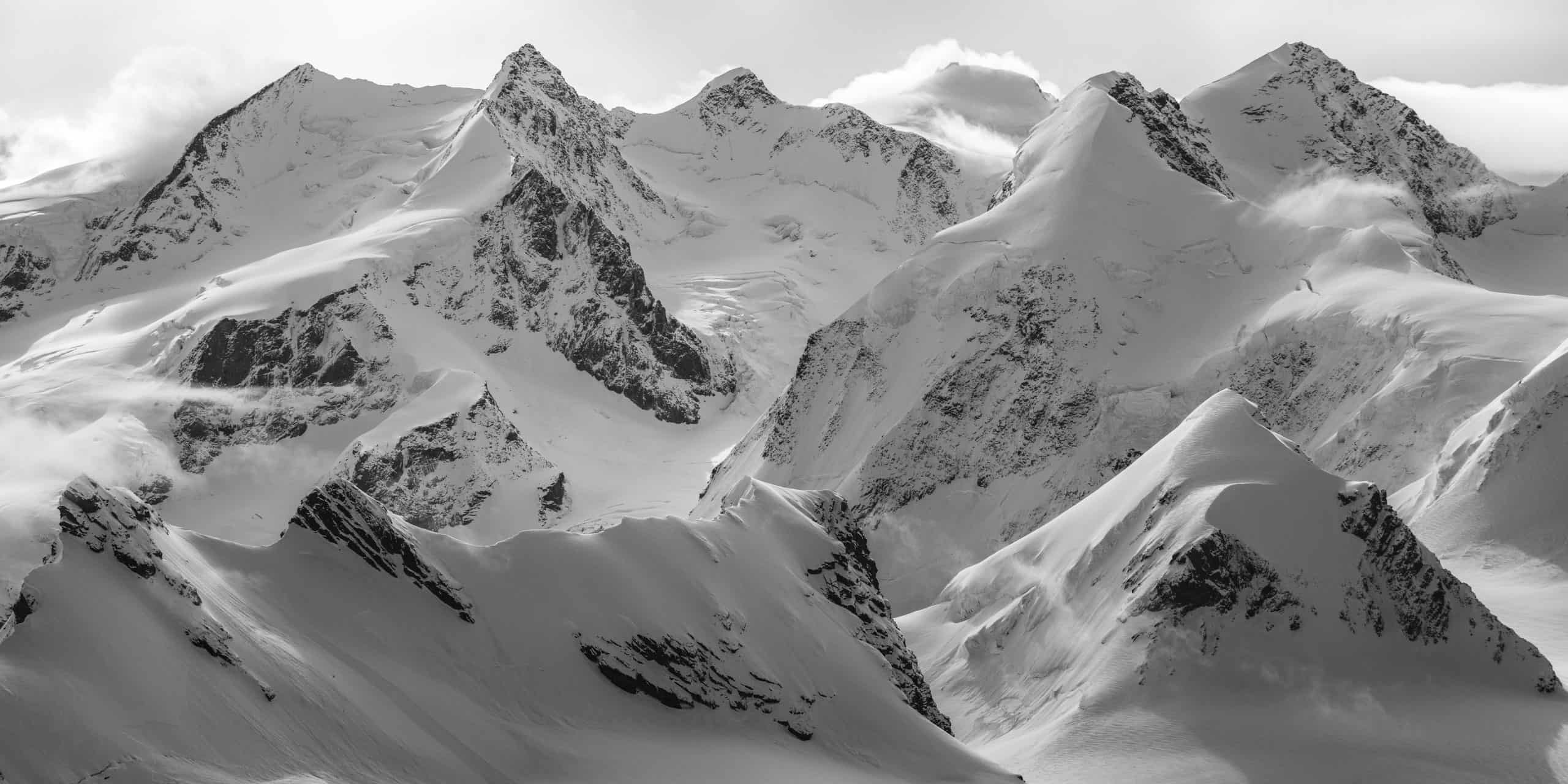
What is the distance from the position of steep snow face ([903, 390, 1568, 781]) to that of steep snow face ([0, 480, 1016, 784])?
1459 centimetres

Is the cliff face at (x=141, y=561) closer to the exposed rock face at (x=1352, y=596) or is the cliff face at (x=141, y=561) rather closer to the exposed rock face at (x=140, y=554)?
the exposed rock face at (x=140, y=554)

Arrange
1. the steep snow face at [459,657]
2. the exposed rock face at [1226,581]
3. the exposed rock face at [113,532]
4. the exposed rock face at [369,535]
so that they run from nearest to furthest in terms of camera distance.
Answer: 1. the steep snow face at [459,657]
2. the exposed rock face at [113,532]
3. the exposed rock face at [369,535]
4. the exposed rock face at [1226,581]

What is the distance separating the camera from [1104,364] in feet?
611

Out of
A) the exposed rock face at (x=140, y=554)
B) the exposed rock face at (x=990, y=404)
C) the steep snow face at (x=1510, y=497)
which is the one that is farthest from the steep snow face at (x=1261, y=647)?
the exposed rock face at (x=140, y=554)

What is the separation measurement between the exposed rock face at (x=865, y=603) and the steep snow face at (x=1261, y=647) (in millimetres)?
8903

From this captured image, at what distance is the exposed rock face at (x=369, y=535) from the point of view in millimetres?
94688

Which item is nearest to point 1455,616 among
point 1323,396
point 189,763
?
point 1323,396

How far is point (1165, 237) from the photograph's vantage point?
650ft

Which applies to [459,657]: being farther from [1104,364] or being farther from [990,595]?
[1104,364]

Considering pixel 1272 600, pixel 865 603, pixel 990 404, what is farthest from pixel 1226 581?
pixel 990 404

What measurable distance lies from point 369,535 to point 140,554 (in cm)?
1591

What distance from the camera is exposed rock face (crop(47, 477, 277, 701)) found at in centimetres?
7981

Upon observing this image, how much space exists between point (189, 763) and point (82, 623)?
771cm

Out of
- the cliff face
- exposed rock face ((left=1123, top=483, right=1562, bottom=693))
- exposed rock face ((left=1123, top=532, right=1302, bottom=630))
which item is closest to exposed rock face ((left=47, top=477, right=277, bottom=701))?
the cliff face
